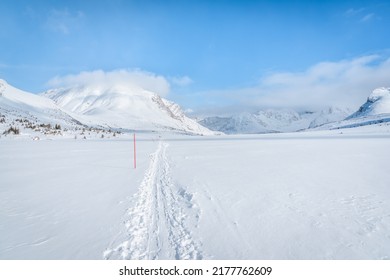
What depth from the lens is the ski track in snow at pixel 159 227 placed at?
4914 millimetres

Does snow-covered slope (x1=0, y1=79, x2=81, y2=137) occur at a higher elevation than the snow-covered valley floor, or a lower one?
higher

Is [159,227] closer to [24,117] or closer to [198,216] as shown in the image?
[198,216]

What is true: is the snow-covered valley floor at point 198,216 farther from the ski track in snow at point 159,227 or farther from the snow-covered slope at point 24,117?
the snow-covered slope at point 24,117

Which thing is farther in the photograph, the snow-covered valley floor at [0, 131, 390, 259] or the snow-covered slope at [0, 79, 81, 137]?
the snow-covered slope at [0, 79, 81, 137]

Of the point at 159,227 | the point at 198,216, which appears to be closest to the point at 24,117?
the point at 198,216

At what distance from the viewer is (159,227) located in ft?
19.4

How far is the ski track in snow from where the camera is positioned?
16.1 ft

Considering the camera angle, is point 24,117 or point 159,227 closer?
point 159,227

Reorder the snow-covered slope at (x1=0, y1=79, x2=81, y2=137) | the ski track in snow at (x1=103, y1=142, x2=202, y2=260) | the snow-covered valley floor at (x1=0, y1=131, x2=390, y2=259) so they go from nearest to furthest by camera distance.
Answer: the ski track in snow at (x1=103, y1=142, x2=202, y2=260) < the snow-covered valley floor at (x1=0, y1=131, x2=390, y2=259) < the snow-covered slope at (x1=0, y1=79, x2=81, y2=137)

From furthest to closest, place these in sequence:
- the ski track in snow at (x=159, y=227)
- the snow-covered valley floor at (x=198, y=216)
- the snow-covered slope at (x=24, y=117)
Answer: the snow-covered slope at (x=24, y=117) < the snow-covered valley floor at (x=198, y=216) < the ski track in snow at (x=159, y=227)

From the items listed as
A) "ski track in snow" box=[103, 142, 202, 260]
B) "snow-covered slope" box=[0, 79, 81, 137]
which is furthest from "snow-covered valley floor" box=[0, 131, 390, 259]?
"snow-covered slope" box=[0, 79, 81, 137]

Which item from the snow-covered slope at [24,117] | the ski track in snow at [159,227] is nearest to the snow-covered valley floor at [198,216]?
the ski track in snow at [159,227]

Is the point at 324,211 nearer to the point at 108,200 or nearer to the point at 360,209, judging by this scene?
the point at 360,209

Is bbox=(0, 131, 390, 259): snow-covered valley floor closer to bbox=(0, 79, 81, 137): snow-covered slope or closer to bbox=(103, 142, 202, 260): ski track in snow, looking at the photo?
bbox=(103, 142, 202, 260): ski track in snow
